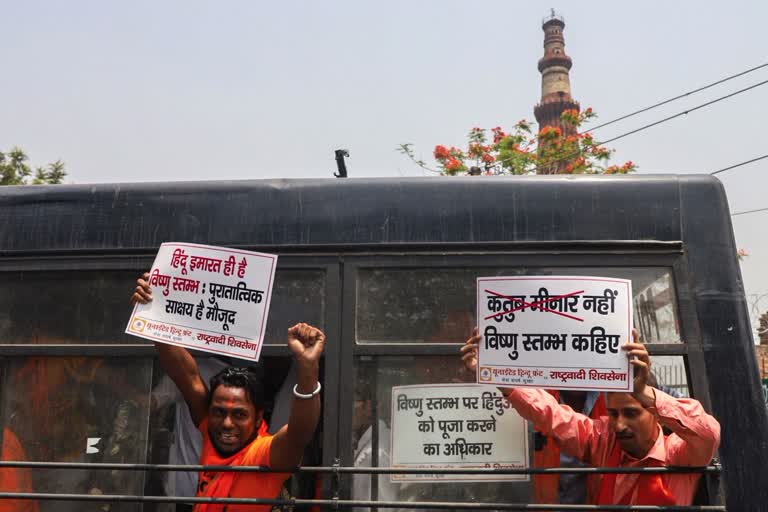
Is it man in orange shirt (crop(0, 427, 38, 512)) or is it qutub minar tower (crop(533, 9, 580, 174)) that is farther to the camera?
qutub minar tower (crop(533, 9, 580, 174))

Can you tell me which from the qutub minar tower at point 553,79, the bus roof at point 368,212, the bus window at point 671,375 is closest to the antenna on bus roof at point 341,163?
the bus roof at point 368,212

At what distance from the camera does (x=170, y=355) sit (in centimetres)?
277

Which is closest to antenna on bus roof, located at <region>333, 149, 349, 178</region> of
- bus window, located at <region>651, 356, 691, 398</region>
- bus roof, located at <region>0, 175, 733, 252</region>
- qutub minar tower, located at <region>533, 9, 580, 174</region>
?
bus roof, located at <region>0, 175, 733, 252</region>

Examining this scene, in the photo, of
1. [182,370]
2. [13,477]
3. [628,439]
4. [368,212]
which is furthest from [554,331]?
[13,477]

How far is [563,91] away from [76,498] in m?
44.8

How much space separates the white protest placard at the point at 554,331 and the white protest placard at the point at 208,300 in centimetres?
84

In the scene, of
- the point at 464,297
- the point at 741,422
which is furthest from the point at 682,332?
the point at 464,297

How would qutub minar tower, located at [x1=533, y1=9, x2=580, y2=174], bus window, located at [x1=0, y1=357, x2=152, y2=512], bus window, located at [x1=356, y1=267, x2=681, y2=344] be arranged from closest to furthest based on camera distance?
1. bus window, located at [x1=356, y1=267, x2=681, y2=344]
2. bus window, located at [x1=0, y1=357, x2=152, y2=512]
3. qutub minar tower, located at [x1=533, y1=9, x2=580, y2=174]

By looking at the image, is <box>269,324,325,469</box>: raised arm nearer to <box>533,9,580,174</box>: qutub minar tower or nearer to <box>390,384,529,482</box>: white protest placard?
<box>390,384,529,482</box>: white protest placard

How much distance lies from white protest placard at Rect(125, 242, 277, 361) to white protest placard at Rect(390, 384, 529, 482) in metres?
0.63

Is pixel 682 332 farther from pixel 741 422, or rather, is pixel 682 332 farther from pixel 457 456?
pixel 457 456

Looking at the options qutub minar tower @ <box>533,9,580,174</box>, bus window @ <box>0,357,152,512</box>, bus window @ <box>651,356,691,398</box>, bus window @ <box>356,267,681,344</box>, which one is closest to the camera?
bus window @ <box>651,356,691,398</box>

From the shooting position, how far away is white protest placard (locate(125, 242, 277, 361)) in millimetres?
2664

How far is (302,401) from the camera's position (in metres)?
2.51
